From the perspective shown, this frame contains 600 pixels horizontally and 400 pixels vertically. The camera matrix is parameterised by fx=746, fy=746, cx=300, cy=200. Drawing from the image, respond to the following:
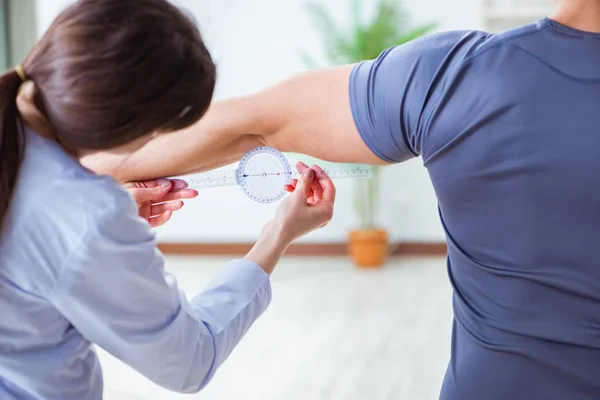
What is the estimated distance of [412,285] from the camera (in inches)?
152

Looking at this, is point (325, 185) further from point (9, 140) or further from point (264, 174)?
point (9, 140)

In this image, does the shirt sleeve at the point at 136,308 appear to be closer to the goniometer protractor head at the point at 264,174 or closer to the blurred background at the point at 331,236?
the goniometer protractor head at the point at 264,174

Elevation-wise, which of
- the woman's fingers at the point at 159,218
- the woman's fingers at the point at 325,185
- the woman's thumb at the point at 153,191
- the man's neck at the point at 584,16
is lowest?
the woman's fingers at the point at 159,218

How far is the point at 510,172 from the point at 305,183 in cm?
37

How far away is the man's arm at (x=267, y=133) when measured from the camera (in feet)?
3.01

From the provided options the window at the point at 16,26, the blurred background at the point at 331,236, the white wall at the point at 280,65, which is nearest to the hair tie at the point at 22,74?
the blurred background at the point at 331,236

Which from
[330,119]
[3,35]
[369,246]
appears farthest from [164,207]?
[3,35]

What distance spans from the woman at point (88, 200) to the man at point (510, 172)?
0.76ft

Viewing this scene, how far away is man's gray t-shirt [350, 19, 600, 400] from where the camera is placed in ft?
2.50

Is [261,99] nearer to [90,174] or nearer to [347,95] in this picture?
[347,95]

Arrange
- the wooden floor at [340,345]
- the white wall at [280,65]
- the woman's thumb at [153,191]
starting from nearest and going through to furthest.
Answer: the woman's thumb at [153,191], the wooden floor at [340,345], the white wall at [280,65]

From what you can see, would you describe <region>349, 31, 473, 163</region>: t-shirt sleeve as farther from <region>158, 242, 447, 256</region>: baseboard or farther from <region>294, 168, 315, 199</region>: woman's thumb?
<region>158, 242, 447, 256</region>: baseboard

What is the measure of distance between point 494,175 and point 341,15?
12.8ft

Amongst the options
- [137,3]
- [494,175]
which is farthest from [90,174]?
[494,175]
